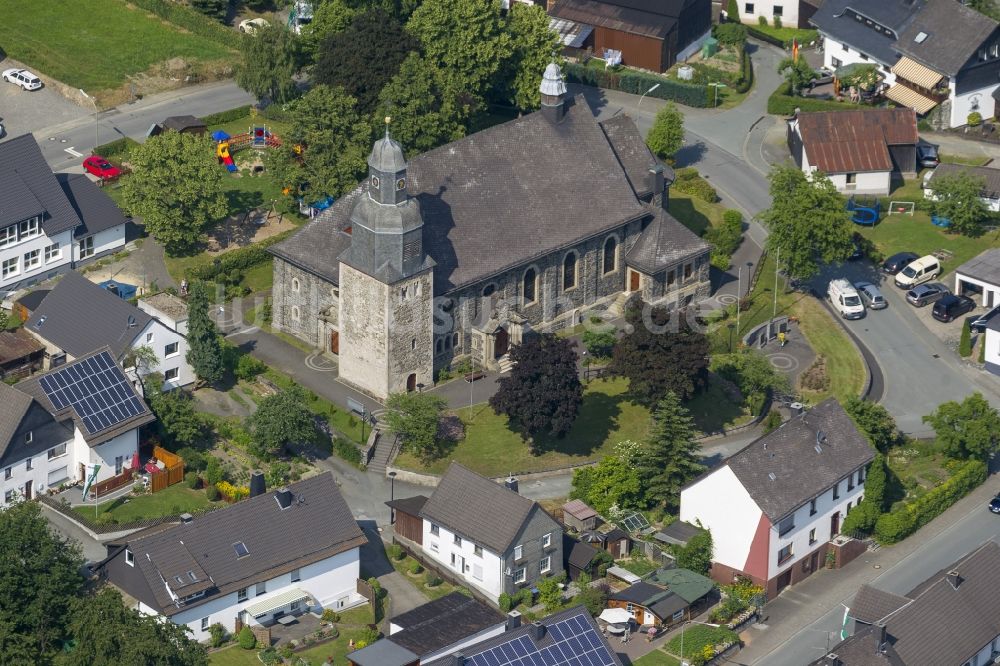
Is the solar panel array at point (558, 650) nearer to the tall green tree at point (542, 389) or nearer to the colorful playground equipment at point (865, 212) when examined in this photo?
the tall green tree at point (542, 389)

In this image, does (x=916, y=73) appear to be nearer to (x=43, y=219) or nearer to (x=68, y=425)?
(x=43, y=219)

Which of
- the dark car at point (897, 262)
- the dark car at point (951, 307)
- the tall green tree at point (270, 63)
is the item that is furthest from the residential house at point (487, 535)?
the tall green tree at point (270, 63)

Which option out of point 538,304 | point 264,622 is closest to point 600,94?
point 538,304

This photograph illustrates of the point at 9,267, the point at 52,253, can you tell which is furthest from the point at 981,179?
the point at 9,267

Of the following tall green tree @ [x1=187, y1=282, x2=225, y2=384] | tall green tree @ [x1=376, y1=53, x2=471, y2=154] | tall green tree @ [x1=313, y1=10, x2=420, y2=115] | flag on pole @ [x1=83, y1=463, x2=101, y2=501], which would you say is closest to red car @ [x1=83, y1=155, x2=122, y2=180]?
tall green tree @ [x1=313, y1=10, x2=420, y2=115]

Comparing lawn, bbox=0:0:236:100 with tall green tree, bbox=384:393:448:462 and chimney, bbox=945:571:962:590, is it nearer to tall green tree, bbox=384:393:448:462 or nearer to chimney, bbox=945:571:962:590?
tall green tree, bbox=384:393:448:462

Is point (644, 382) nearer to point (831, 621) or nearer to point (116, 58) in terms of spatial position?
point (831, 621)
